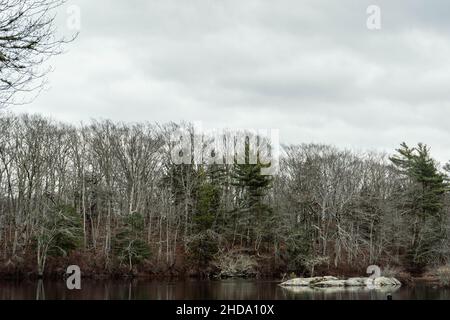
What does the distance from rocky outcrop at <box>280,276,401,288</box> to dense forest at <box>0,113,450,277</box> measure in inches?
202

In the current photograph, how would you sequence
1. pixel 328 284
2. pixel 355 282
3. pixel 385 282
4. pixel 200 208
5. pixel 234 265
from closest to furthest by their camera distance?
pixel 328 284 → pixel 355 282 → pixel 385 282 → pixel 234 265 → pixel 200 208

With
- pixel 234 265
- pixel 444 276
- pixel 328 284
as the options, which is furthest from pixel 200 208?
pixel 444 276

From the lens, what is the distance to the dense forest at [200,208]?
145 ft

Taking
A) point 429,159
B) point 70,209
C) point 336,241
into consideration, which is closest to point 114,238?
point 70,209

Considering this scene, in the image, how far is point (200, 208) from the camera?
4738 centimetres

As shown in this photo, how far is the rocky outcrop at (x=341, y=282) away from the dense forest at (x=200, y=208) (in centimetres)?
512

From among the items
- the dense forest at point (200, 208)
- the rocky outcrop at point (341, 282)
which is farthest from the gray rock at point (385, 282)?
the dense forest at point (200, 208)

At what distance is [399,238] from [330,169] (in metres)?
9.33

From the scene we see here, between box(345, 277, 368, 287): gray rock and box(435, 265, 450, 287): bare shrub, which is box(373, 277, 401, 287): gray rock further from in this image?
box(435, 265, 450, 287): bare shrub

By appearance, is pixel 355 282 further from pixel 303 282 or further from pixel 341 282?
pixel 303 282

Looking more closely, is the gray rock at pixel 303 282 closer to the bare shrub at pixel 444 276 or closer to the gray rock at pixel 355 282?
the gray rock at pixel 355 282

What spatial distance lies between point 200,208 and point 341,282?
14.7 m
